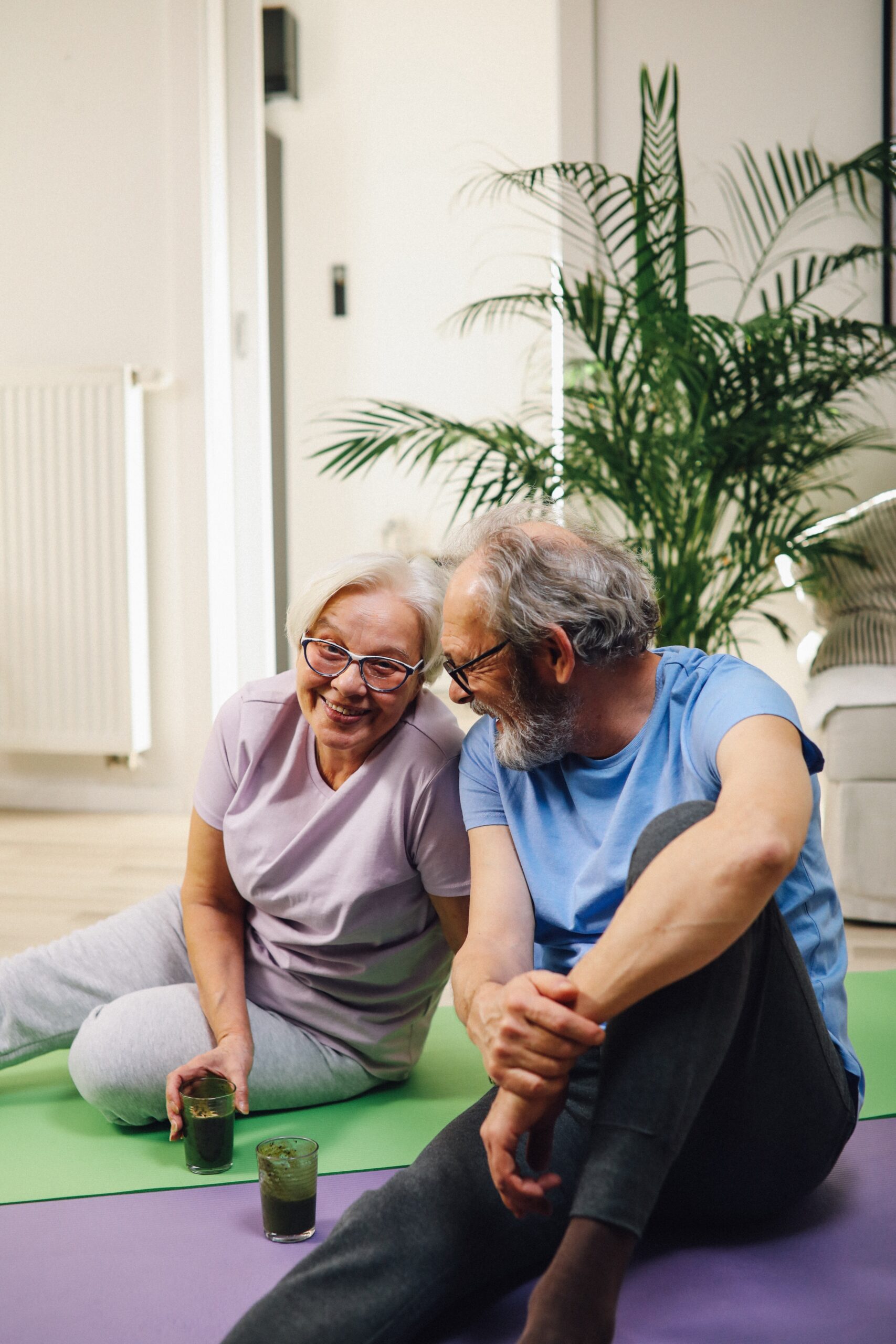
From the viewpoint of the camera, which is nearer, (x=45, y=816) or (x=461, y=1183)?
(x=461, y=1183)

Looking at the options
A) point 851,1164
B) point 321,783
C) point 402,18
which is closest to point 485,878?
point 321,783

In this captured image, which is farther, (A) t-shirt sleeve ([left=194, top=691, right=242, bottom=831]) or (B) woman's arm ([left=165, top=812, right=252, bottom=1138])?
(A) t-shirt sleeve ([left=194, top=691, right=242, bottom=831])

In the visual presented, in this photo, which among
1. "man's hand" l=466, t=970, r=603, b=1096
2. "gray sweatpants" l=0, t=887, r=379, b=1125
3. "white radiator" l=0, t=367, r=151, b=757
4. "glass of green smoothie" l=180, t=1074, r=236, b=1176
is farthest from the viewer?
"white radiator" l=0, t=367, r=151, b=757

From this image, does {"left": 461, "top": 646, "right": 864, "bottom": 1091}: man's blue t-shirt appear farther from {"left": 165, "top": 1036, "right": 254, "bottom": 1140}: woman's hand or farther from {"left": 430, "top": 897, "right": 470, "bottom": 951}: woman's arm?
{"left": 165, "top": 1036, "right": 254, "bottom": 1140}: woman's hand

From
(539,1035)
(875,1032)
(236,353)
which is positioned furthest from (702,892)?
(236,353)

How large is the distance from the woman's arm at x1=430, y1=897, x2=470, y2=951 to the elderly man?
0.16 m

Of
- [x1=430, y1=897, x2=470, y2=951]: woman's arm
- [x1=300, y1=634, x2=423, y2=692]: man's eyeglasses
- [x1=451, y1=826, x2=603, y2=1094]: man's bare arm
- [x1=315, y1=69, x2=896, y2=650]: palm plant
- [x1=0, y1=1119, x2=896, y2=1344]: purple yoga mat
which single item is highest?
[x1=315, y1=69, x2=896, y2=650]: palm plant

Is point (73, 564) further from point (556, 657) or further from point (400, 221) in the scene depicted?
point (556, 657)

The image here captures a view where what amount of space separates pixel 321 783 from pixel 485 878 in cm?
34

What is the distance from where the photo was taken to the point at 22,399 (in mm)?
3814

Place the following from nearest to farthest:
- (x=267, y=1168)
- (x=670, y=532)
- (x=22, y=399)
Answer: (x=267, y=1168)
(x=670, y=532)
(x=22, y=399)

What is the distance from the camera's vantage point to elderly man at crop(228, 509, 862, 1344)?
1.00 metres

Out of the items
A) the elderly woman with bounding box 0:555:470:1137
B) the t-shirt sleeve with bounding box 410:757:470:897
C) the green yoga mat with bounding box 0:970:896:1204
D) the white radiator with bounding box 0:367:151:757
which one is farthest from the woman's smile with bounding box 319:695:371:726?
the white radiator with bounding box 0:367:151:757

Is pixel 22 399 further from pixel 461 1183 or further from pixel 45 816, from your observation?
pixel 461 1183
